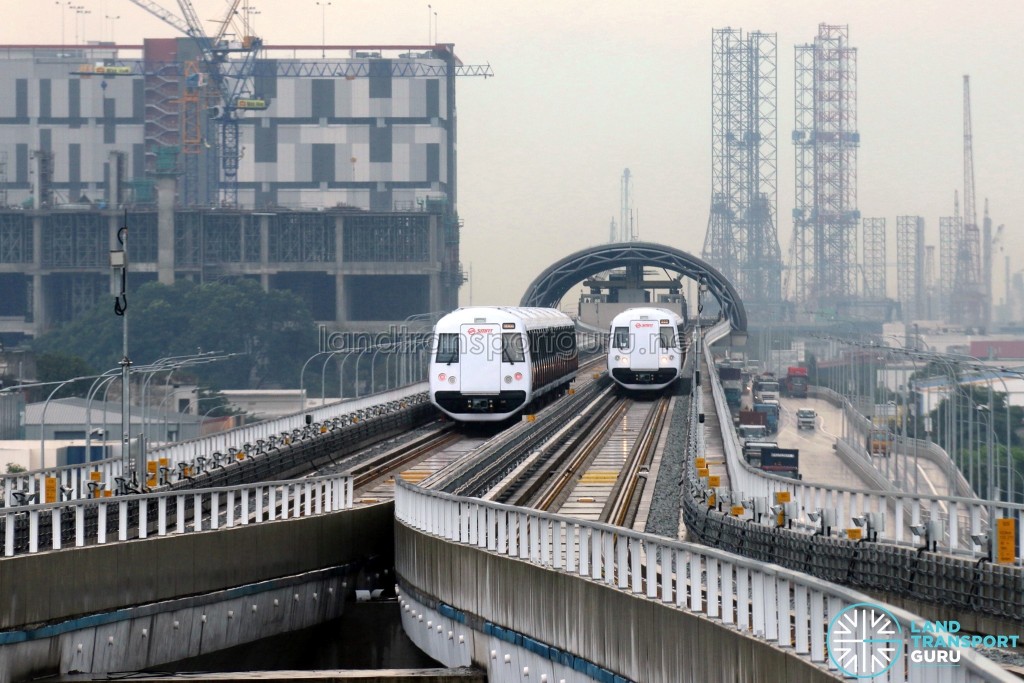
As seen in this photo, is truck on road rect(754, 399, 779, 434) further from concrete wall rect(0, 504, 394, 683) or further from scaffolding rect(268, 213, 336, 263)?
concrete wall rect(0, 504, 394, 683)

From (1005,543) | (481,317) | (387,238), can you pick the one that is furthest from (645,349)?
(387,238)

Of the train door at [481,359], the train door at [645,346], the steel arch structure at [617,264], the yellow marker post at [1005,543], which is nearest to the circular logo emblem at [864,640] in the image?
the yellow marker post at [1005,543]

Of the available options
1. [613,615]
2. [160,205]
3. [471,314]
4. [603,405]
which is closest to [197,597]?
[613,615]

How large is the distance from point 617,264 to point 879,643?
147 m

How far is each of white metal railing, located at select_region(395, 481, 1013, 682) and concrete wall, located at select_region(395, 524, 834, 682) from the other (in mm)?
139

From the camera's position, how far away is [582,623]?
15688 millimetres

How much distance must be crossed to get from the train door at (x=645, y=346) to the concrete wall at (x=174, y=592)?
3483 cm

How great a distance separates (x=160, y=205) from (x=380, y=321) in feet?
89.2

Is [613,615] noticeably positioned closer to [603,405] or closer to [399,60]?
[603,405]

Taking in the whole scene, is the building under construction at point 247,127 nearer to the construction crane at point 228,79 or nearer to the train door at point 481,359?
the construction crane at point 228,79

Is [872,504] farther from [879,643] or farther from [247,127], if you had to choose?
[247,127]

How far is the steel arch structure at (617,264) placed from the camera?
151m

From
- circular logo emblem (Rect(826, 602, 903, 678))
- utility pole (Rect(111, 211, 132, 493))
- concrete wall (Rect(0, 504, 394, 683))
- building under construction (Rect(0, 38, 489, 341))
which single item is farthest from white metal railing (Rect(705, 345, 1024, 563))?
building under construction (Rect(0, 38, 489, 341))

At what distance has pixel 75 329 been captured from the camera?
143 m
